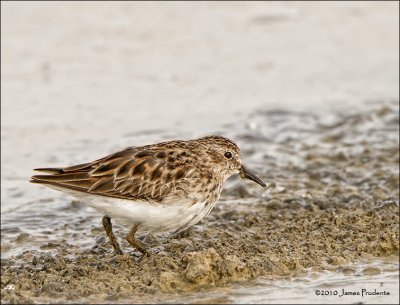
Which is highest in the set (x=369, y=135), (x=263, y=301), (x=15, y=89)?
(x=15, y=89)

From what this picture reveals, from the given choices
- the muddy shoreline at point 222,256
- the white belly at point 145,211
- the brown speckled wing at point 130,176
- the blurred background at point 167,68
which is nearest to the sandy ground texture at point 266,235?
the muddy shoreline at point 222,256

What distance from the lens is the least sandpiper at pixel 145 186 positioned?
25.9 feet

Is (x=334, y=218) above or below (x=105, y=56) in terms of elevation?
below

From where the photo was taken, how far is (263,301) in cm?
701

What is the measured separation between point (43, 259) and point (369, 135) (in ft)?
18.8

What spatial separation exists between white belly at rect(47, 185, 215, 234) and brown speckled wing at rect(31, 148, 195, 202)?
63 millimetres

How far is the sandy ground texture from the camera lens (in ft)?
23.9

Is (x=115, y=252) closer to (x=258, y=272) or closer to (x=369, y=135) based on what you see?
(x=258, y=272)

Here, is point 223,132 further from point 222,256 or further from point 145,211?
point 222,256

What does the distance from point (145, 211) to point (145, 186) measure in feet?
0.73

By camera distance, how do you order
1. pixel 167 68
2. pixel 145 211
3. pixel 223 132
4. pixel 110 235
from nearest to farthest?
pixel 145 211 → pixel 110 235 → pixel 223 132 → pixel 167 68

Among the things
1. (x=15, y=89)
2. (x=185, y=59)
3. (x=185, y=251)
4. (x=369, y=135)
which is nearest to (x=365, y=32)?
(x=185, y=59)

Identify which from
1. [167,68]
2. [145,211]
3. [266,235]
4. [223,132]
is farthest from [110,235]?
[167,68]

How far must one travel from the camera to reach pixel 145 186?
7984mm
